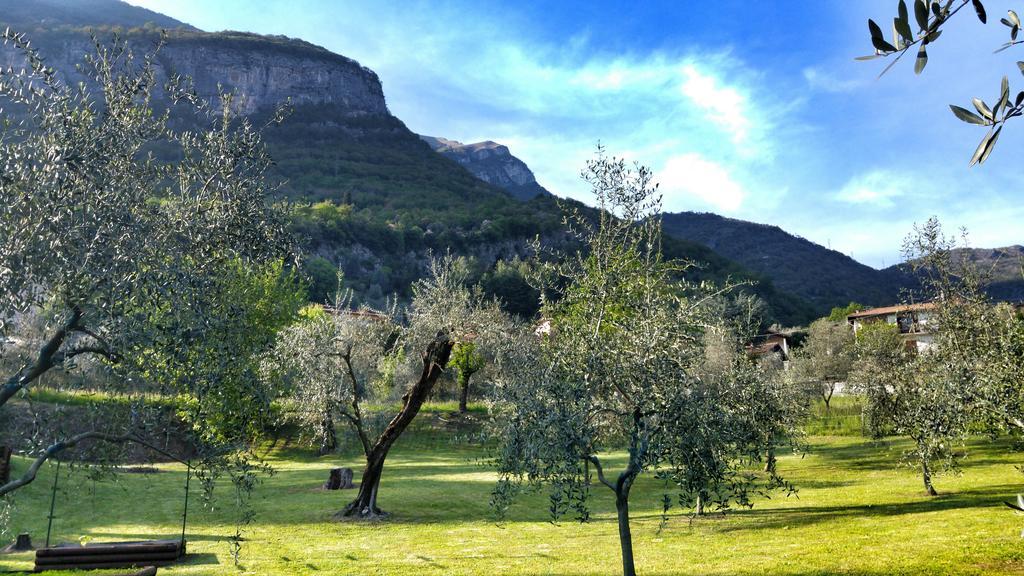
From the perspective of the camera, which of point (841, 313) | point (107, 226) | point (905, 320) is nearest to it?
point (107, 226)

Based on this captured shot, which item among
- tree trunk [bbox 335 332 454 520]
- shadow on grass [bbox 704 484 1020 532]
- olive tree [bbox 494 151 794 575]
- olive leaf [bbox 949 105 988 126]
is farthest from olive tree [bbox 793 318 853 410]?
olive leaf [bbox 949 105 988 126]

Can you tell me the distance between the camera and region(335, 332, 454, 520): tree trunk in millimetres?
22688

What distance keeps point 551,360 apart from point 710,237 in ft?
642

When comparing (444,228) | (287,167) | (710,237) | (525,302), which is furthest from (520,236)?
(710,237)

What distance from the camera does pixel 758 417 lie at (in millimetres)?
23969

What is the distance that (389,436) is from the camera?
2306 cm

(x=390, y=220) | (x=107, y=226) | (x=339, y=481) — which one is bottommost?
(x=339, y=481)

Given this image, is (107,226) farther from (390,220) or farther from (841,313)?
(390,220)

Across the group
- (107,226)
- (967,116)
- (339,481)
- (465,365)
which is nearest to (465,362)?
(465,365)

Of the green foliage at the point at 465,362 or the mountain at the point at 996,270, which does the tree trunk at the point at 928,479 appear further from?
the green foliage at the point at 465,362

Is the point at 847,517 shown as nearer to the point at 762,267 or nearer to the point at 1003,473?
the point at 1003,473

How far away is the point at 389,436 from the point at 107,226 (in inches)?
614

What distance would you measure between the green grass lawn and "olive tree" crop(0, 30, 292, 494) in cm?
859

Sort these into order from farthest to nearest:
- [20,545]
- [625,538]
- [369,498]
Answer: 1. [369,498]
2. [20,545]
3. [625,538]
